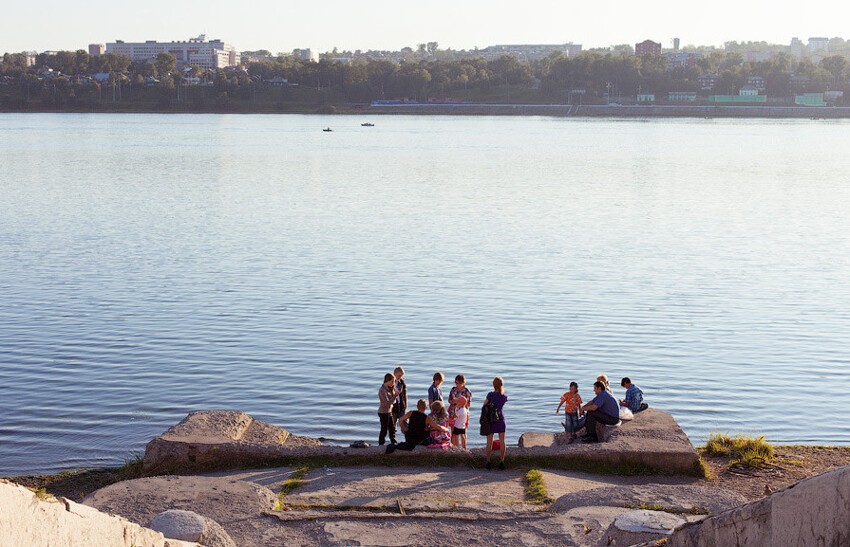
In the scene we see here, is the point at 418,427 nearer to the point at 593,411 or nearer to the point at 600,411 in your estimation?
the point at 593,411

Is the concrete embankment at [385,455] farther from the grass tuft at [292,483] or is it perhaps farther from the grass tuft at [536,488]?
the grass tuft at [536,488]

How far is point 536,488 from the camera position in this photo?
14.3 meters

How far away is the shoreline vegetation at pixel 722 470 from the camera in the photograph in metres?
15.1

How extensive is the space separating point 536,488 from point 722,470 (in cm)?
336

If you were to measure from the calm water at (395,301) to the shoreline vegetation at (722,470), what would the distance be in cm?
164

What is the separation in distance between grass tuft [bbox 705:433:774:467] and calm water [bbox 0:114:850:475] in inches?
134

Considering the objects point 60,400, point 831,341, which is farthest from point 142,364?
point 831,341

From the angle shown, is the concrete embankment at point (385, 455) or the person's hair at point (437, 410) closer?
the concrete embankment at point (385, 455)

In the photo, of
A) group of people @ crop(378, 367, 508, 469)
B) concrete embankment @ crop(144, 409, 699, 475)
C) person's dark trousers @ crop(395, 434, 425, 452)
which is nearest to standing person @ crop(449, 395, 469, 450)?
group of people @ crop(378, 367, 508, 469)

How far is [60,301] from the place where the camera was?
31.3 meters

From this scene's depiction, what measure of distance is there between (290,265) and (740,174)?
2108 inches

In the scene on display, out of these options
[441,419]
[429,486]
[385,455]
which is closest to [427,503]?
[429,486]

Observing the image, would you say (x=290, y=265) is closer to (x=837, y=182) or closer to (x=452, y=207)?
(x=452, y=207)

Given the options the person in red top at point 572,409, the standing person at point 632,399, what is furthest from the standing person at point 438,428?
the standing person at point 632,399
